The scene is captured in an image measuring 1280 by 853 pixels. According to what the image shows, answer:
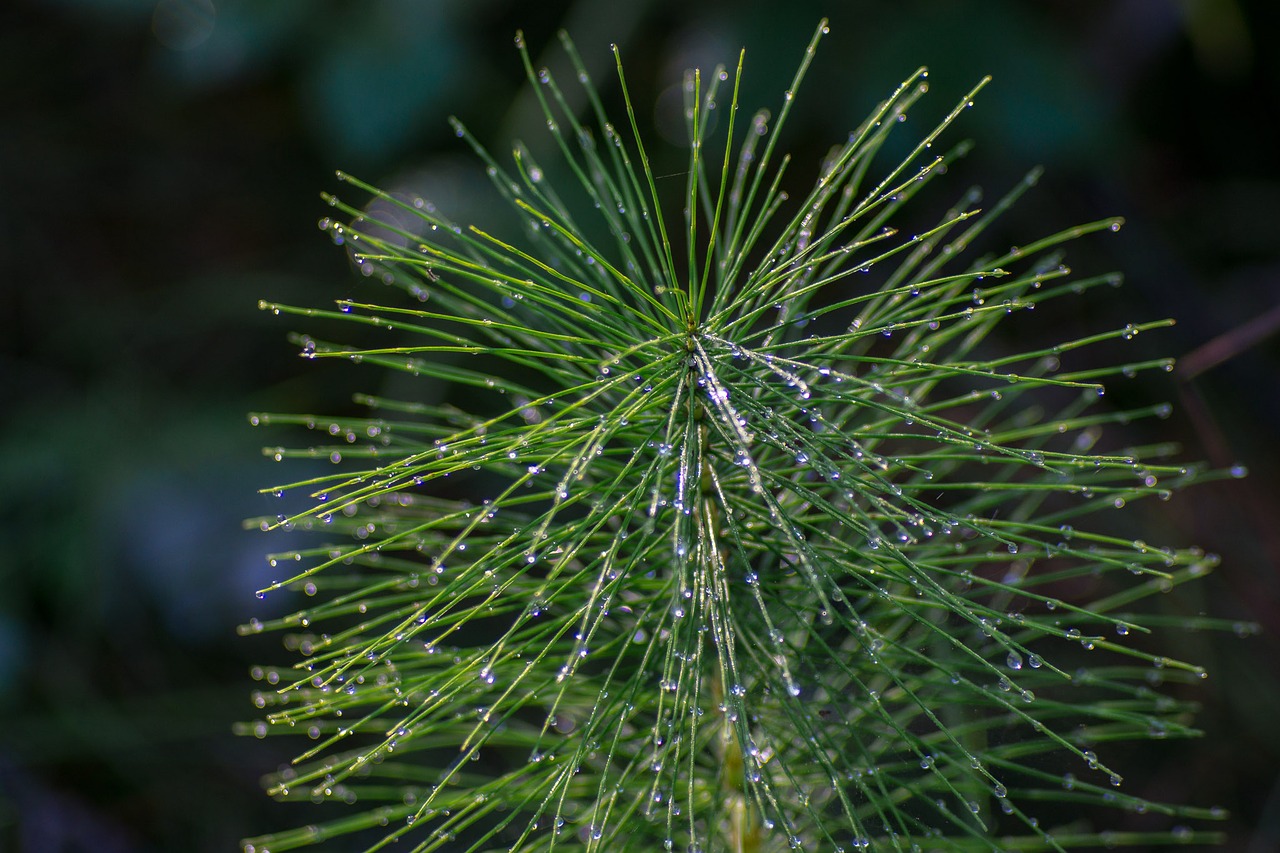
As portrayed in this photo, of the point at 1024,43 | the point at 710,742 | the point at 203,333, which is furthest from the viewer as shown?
the point at 203,333

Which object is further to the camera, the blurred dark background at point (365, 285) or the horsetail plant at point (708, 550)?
the blurred dark background at point (365, 285)

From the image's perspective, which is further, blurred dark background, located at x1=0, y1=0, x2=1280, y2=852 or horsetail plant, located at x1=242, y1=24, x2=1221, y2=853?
blurred dark background, located at x1=0, y1=0, x2=1280, y2=852

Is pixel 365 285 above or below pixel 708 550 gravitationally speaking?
above

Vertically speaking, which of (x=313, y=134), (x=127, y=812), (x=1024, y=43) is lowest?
(x=127, y=812)

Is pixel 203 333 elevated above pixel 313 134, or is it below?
below

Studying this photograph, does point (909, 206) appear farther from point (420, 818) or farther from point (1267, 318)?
point (420, 818)

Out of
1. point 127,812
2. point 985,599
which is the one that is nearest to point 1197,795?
point 985,599

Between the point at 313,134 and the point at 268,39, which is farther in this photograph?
the point at 313,134

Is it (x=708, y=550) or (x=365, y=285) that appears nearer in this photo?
(x=708, y=550)
